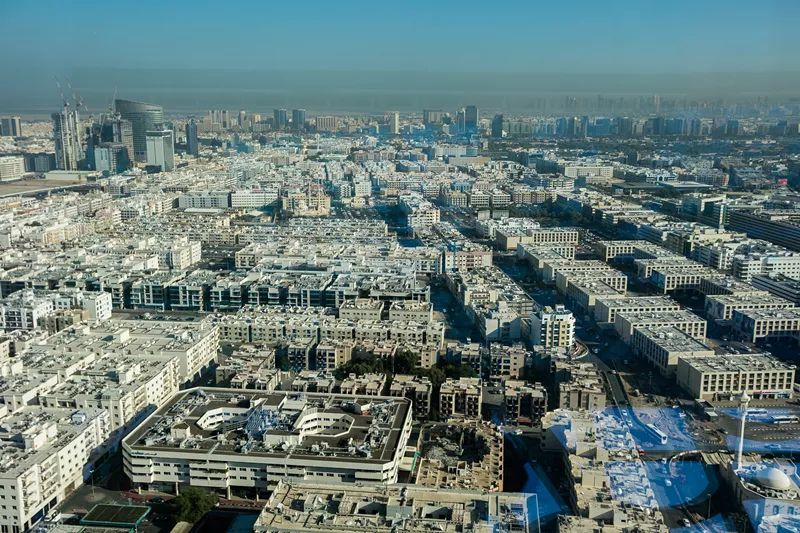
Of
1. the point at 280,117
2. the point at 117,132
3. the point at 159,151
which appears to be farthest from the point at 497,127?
the point at 117,132

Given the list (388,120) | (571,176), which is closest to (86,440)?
(571,176)

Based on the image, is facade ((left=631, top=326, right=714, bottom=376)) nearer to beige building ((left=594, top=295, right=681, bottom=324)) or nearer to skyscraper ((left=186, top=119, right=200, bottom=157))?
beige building ((left=594, top=295, right=681, bottom=324))

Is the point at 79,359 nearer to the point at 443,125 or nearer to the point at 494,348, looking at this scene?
the point at 494,348

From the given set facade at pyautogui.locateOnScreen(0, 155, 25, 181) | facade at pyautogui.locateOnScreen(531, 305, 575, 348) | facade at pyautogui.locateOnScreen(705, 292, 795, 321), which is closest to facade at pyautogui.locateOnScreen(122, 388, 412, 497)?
facade at pyautogui.locateOnScreen(531, 305, 575, 348)

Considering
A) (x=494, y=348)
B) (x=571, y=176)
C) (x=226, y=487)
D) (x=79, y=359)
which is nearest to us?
(x=226, y=487)

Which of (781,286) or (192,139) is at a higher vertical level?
(192,139)

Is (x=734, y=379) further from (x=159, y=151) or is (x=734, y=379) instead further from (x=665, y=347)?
(x=159, y=151)

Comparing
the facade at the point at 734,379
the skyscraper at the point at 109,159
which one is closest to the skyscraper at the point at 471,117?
the skyscraper at the point at 109,159
